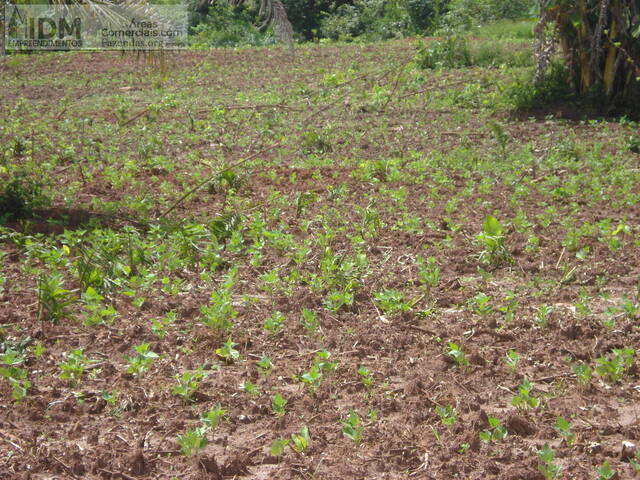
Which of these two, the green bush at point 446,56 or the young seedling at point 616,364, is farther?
the green bush at point 446,56

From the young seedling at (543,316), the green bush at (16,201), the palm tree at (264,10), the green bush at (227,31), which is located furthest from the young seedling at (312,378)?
the green bush at (227,31)

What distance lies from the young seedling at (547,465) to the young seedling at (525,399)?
0.32 m

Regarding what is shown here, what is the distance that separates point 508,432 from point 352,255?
228 cm

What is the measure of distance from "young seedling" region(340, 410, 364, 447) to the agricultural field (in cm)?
2

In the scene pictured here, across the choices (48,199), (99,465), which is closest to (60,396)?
(99,465)

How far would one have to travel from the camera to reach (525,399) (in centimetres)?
341

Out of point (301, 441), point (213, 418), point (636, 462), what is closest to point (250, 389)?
point (213, 418)

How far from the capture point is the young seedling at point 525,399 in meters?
3.38

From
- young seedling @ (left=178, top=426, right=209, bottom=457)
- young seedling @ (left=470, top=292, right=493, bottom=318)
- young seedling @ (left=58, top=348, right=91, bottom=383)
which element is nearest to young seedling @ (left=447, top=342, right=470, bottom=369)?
young seedling @ (left=470, top=292, right=493, bottom=318)

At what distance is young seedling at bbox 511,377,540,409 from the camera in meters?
3.38

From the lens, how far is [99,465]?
10.3 feet

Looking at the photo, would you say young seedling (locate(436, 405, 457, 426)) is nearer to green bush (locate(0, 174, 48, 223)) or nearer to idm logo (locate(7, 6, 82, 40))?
green bush (locate(0, 174, 48, 223))

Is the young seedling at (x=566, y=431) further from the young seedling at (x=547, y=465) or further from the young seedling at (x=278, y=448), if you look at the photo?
the young seedling at (x=278, y=448)

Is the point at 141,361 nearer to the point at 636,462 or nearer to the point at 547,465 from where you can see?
the point at 547,465
